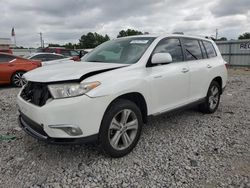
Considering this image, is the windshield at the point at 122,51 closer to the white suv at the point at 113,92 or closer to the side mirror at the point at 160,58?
the white suv at the point at 113,92

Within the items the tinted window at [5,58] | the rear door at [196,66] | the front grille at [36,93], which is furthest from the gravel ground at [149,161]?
the tinted window at [5,58]

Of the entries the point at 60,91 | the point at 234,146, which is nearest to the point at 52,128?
the point at 60,91

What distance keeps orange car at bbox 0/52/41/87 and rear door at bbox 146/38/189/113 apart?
21.4ft

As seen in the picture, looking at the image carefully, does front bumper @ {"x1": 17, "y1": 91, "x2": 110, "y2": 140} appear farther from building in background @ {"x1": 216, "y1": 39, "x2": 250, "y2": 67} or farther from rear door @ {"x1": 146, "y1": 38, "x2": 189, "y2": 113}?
building in background @ {"x1": 216, "y1": 39, "x2": 250, "y2": 67}

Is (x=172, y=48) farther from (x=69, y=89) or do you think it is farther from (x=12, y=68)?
(x=12, y=68)

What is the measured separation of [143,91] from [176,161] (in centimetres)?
105

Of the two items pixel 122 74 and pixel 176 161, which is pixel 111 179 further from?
pixel 122 74

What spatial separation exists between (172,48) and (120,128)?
1863 mm

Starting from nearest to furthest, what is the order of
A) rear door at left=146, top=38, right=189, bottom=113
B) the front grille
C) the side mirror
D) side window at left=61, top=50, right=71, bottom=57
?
the front grille, the side mirror, rear door at left=146, top=38, right=189, bottom=113, side window at left=61, top=50, right=71, bottom=57

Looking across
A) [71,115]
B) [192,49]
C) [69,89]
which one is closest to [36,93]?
[69,89]

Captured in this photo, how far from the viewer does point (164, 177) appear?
2.96 meters

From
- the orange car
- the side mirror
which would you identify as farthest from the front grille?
the orange car

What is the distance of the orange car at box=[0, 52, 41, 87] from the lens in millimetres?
9031

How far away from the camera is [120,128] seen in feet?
10.9
